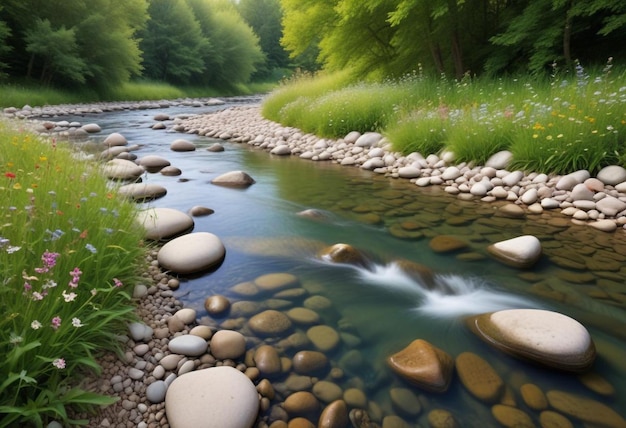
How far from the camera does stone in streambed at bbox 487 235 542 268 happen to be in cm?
315

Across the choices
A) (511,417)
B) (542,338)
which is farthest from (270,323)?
(542,338)

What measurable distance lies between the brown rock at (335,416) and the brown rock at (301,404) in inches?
2.3

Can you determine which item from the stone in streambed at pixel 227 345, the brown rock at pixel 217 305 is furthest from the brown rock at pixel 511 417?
the brown rock at pixel 217 305

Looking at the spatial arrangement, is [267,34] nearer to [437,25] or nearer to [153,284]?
[437,25]

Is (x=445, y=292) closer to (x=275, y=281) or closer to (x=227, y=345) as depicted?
(x=275, y=281)

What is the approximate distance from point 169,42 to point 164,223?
1115 inches

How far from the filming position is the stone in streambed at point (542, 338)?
2.00m

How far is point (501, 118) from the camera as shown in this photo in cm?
572

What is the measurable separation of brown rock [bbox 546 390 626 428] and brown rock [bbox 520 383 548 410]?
3cm

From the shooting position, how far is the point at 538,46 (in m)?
7.65

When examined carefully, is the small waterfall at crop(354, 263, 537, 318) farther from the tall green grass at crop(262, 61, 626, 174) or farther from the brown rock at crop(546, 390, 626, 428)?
the tall green grass at crop(262, 61, 626, 174)

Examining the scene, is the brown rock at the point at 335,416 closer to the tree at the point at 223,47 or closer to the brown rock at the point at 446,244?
the brown rock at the point at 446,244

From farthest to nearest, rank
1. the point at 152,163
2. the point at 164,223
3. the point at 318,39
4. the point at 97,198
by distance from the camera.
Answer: the point at 318,39, the point at 152,163, the point at 164,223, the point at 97,198

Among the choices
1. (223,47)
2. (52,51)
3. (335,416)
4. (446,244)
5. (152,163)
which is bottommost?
(152,163)
